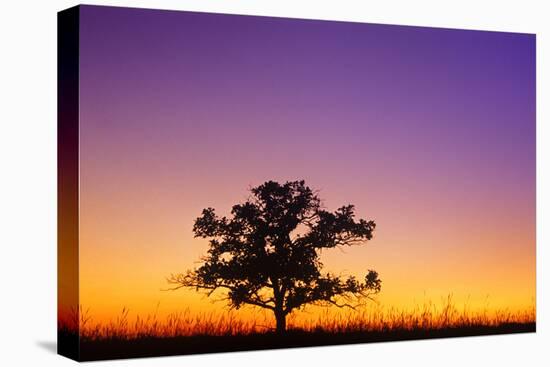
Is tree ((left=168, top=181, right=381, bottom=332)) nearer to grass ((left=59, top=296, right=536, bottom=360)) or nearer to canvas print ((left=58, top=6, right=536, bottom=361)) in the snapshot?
canvas print ((left=58, top=6, right=536, bottom=361))

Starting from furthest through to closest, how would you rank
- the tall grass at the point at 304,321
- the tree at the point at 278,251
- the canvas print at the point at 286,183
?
1. the tree at the point at 278,251
2. the tall grass at the point at 304,321
3. the canvas print at the point at 286,183

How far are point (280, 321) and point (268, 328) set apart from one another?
0.12 meters

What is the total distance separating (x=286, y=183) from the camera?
12336mm

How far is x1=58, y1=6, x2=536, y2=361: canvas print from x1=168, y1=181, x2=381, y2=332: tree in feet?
0.05

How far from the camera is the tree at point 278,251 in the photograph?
39.8 feet

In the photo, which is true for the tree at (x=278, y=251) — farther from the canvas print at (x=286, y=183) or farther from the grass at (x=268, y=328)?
the grass at (x=268, y=328)

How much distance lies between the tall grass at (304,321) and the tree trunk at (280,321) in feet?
0.15

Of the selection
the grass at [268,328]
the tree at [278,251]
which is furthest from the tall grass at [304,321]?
the tree at [278,251]

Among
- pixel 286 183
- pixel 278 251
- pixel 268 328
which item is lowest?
pixel 268 328

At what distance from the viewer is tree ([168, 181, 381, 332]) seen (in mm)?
12125

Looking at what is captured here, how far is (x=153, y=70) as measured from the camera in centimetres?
1184

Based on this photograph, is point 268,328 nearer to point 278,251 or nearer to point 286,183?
point 278,251

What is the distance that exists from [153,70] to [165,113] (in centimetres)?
35

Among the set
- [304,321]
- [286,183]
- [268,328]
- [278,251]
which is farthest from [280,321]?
[286,183]
